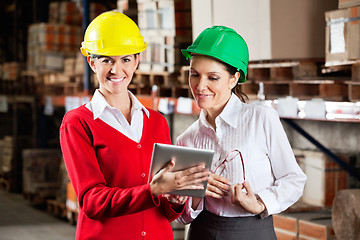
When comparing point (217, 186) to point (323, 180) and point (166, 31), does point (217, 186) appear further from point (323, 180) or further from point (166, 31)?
point (166, 31)

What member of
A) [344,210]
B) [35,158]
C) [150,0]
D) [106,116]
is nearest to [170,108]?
[150,0]

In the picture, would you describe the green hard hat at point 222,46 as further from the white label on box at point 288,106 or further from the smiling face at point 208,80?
the white label on box at point 288,106

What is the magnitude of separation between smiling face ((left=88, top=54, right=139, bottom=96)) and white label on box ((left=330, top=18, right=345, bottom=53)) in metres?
1.91

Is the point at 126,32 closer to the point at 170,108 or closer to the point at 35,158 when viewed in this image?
the point at 170,108

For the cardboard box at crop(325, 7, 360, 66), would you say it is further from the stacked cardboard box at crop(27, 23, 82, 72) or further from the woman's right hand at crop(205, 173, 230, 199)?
the stacked cardboard box at crop(27, 23, 82, 72)

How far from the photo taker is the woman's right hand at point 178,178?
2.07 meters

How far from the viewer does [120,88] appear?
2.36 m

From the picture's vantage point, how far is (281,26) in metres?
4.09

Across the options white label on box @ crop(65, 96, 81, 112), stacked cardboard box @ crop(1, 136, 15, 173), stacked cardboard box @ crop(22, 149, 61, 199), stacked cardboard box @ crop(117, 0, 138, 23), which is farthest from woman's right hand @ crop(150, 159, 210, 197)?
stacked cardboard box @ crop(1, 136, 15, 173)

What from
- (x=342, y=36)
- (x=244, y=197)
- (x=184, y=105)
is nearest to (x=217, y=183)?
(x=244, y=197)

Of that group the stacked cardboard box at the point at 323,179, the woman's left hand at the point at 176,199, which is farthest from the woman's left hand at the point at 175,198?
the stacked cardboard box at the point at 323,179

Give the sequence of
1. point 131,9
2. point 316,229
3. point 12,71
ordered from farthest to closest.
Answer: point 12,71 → point 131,9 → point 316,229

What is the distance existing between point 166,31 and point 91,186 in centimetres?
382

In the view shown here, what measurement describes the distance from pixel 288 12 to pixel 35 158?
6.70m
